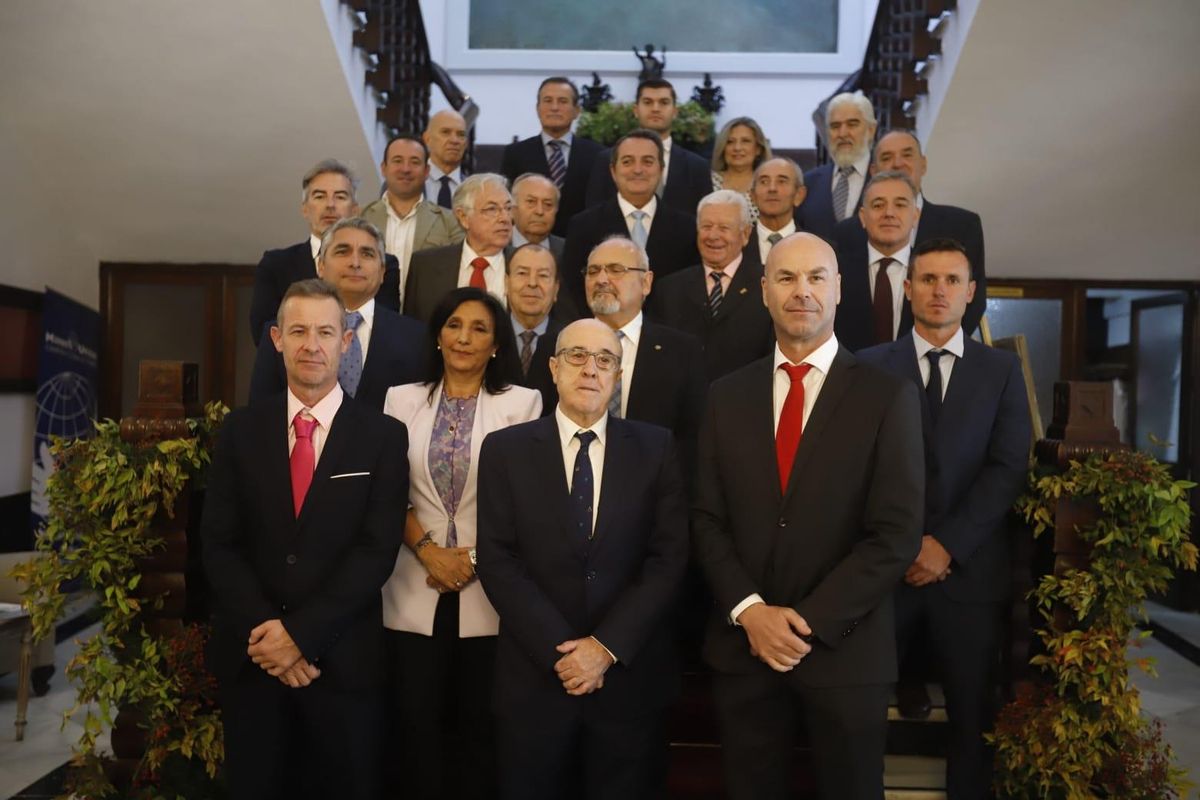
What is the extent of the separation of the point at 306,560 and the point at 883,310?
2208 mm

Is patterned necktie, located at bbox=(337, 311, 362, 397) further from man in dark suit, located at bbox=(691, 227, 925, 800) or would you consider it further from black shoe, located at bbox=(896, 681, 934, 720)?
black shoe, located at bbox=(896, 681, 934, 720)

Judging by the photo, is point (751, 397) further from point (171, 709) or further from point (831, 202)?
point (831, 202)

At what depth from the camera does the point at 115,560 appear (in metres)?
3.26

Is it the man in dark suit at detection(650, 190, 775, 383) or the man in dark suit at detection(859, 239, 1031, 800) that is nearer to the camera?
the man in dark suit at detection(859, 239, 1031, 800)

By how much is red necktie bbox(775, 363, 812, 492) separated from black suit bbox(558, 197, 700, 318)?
188 centimetres

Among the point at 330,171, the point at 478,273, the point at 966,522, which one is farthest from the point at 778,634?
the point at 330,171

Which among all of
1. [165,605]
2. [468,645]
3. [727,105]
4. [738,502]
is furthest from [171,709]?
[727,105]

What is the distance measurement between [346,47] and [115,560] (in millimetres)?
3783

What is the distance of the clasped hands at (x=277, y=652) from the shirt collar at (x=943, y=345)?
1888mm

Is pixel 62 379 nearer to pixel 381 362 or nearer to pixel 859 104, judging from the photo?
pixel 381 362

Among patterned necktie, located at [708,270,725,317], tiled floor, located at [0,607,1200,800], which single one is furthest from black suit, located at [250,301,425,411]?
tiled floor, located at [0,607,1200,800]

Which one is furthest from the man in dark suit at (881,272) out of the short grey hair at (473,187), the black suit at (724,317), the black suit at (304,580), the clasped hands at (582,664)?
the black suit at (304,580)

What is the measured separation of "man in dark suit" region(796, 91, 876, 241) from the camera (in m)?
5.03

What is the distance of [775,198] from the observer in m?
4.52
